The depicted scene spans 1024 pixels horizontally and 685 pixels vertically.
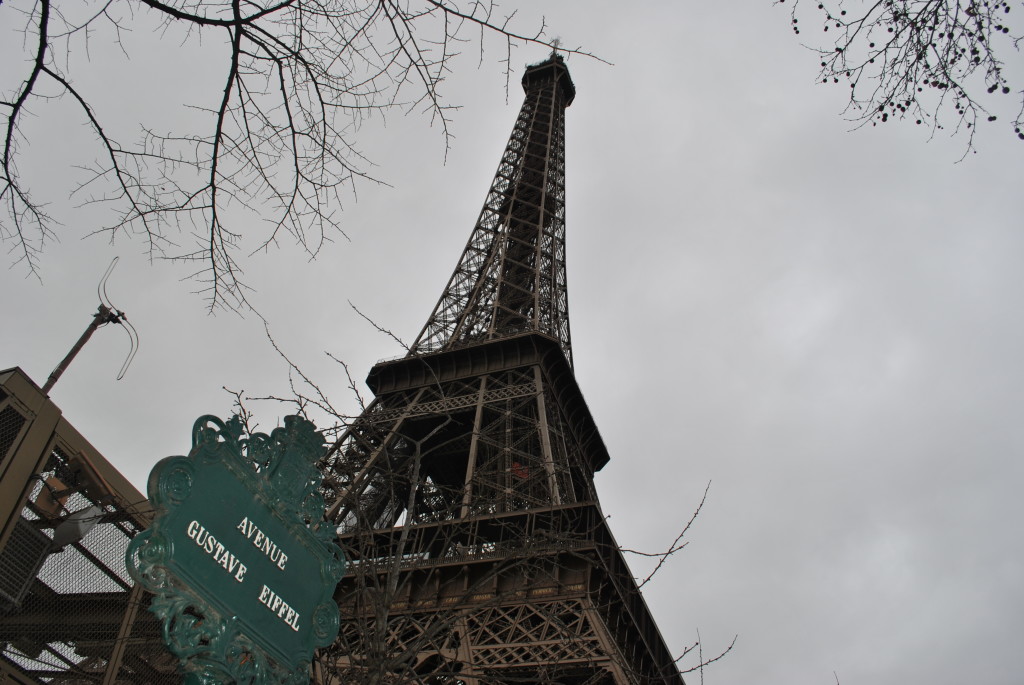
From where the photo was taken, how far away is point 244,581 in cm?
446

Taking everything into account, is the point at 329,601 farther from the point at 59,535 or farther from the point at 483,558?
the point at 483,558

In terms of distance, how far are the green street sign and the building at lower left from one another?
10.4 feet

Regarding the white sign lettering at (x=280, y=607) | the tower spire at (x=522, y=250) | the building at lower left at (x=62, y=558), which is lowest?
the white sign lettering at (x=280, y=607)

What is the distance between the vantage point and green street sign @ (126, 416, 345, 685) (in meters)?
4.13

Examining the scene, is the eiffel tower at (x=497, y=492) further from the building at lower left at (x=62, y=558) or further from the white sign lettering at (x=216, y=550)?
the white sign lettering at (x=216, y=550)

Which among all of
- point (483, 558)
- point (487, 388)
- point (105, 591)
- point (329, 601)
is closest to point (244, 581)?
point (329, 601)

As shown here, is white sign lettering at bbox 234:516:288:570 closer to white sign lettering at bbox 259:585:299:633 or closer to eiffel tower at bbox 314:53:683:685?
white sign lettering at bbox 259:585:299:633

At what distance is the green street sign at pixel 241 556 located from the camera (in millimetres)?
4129

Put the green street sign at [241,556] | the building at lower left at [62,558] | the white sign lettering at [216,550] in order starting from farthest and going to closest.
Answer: the building at lower left at [62,558]
the white sign lettering at [216,550]
the green street sign at [241,556]

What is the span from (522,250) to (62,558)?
43937 millimetres

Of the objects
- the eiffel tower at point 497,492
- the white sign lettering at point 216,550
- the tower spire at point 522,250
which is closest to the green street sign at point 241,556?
the white sign lettering at point 216,550

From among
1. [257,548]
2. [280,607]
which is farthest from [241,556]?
[280,607]

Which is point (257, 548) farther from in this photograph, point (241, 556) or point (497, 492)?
point (497, 492)

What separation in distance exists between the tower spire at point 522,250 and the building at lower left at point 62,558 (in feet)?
94.4
